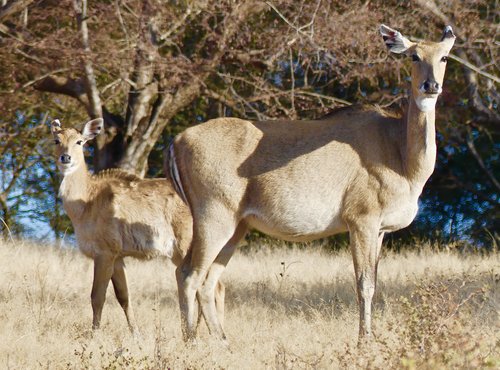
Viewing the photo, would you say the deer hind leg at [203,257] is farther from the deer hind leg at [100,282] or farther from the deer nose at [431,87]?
the deer nose at [431,87]

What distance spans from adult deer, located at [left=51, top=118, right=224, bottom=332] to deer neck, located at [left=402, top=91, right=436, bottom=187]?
93.4 inches

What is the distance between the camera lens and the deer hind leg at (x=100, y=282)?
1063 cm

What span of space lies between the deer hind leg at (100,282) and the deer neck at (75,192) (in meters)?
0.68

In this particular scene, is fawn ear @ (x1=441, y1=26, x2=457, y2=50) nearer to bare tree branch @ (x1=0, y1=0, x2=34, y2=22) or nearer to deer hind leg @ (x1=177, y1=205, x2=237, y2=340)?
deer hind leg @ (x1=177, y1=205, x2=237, y2=340)

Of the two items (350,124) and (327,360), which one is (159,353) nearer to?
(327,360)

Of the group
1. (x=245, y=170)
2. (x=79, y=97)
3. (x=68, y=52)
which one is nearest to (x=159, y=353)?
(x=245, y=170)

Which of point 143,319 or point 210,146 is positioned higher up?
point 210,146

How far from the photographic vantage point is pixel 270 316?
1070 centimetres

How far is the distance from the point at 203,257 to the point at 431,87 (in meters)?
2.55

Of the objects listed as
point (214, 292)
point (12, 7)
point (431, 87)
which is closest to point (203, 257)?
point (214, 292)

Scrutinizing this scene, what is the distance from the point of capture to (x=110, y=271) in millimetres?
10922

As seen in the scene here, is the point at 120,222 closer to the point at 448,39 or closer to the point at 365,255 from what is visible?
the point at 365,255

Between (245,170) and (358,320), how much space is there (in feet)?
5.82

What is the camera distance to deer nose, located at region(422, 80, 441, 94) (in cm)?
924
